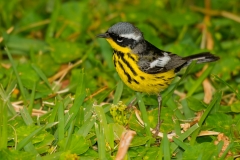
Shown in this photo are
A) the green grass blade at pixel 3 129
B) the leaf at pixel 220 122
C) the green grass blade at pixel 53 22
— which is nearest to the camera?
the green grass blade at pixel 3 129

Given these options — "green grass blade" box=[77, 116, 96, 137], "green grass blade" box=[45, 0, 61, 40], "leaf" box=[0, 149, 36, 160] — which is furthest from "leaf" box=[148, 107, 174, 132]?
"green grass blade" box=[45, 0, 61, 40]

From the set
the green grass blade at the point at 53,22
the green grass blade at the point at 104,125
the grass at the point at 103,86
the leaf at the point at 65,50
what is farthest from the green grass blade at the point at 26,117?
the green grass blade at the point at 53,22

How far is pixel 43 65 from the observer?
4.76 metres

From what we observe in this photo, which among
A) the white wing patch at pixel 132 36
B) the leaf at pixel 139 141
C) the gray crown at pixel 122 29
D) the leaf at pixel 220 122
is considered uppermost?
the gray crown at pixel 122 29

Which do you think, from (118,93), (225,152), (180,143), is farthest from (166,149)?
(118,93)

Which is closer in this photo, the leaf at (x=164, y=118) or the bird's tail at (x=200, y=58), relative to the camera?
the leaf at (x=164, y=118)

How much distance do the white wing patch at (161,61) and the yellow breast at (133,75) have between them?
78 mm

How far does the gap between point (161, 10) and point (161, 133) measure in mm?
2393

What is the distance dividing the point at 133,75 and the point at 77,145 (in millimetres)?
846

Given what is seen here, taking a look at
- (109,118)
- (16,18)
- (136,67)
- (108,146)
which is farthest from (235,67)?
(16,18)

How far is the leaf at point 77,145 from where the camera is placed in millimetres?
3285

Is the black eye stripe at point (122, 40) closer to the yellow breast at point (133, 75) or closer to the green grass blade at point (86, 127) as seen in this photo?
the yellow breast at point (133, 75)

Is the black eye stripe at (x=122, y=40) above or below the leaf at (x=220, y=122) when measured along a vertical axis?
above

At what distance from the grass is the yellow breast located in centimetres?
11
